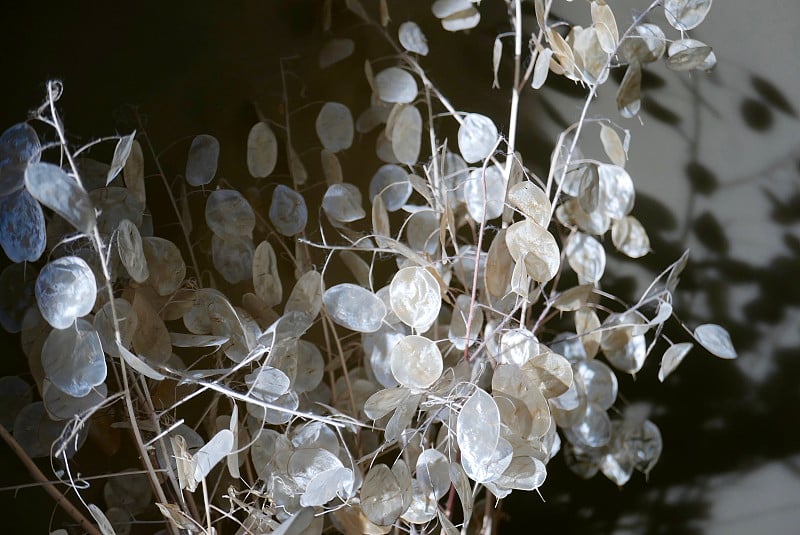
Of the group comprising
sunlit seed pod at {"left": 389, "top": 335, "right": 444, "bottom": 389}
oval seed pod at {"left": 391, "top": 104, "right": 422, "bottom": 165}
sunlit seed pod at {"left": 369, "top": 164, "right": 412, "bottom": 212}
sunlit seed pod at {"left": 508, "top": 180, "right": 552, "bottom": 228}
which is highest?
sunlit seed pod at {"left": 508, "top": 180, "right": 552, "bottom": 228}

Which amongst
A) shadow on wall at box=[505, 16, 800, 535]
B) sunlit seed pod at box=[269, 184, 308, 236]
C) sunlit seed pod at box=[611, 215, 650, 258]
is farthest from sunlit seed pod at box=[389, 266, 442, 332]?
shadow on wall at box=[505, 16, 800, 535]

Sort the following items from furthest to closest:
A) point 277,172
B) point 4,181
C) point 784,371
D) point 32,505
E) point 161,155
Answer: point 784,371 → point 277,172 → point 161,155 → point 32,505 → point 4,181

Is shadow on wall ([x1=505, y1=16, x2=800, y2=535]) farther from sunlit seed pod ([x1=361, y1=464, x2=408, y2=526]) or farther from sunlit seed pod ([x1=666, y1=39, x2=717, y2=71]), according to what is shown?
sunlit seed pod ([x1=361, y1=464, x2=408, y2=526])

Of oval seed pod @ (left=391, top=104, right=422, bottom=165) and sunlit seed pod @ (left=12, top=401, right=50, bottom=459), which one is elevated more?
oval seed pod @ (left=391, top=104, right=422, bottom=165)

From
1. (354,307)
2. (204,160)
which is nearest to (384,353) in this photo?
(354,307)

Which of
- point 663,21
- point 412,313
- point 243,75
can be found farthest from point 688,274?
point 243,75

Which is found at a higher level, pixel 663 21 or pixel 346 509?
pixel 663 21

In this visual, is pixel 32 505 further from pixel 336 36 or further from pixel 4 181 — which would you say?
pixel 336 36
